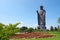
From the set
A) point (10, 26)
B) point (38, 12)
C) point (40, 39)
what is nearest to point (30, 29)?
point (38, 12)

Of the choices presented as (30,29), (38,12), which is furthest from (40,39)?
(38,12)

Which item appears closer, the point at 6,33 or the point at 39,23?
the point at 6,33

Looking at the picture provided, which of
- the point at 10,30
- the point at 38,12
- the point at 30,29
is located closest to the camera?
the point at 10,30

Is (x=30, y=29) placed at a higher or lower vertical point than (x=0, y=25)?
lower

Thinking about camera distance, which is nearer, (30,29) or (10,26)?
(10,26)

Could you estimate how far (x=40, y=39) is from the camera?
20062mm

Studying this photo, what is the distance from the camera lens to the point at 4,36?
7051 millimetres

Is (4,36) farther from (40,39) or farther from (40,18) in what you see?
(40,18)

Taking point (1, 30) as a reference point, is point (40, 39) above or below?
below

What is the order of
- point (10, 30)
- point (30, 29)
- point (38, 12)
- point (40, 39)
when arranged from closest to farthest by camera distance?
point (10, 30)
point (40, 39)
point (30, 29)
point (38, 12)

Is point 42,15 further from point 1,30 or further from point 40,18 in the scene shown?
point 1,30

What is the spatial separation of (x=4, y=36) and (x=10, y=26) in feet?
1.32

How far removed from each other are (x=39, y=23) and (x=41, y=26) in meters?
1.17

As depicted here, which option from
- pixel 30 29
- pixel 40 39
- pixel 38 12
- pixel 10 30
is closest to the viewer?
pixel 10 30
